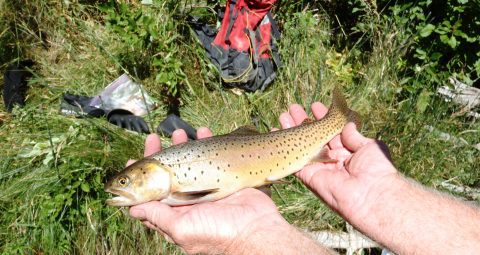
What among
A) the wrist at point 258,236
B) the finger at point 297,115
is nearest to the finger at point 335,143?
the finger at point 297,115

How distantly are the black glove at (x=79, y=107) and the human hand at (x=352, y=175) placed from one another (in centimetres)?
254

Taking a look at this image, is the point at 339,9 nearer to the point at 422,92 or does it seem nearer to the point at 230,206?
the point at 422,92

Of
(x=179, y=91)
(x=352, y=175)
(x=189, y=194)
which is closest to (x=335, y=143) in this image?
(x=352, y=175)

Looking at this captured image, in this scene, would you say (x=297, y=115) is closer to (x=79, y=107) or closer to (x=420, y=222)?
(x=420, y=222)

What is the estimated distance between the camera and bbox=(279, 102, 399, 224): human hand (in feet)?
9.54

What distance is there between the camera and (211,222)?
A: 274cm

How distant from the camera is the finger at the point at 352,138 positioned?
3217mm

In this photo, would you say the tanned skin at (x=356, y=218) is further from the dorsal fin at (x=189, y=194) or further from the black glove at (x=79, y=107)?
the black glove at (x=79, y=107)

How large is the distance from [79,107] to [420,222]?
3.63 metres

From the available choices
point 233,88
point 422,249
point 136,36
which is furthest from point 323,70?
point 422,249

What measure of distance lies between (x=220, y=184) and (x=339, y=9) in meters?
3.65

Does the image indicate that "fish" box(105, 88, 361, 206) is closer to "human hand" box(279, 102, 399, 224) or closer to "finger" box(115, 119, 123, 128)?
"human hand" box(279, 102, 399, 224)

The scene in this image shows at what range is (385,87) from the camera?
15.3 feet

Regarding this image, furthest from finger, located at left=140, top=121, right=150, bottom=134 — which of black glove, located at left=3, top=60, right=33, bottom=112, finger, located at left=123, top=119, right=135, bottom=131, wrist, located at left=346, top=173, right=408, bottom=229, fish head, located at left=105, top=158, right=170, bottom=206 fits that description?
wrist, located at left=346, top=173, right=408, bottom=229
